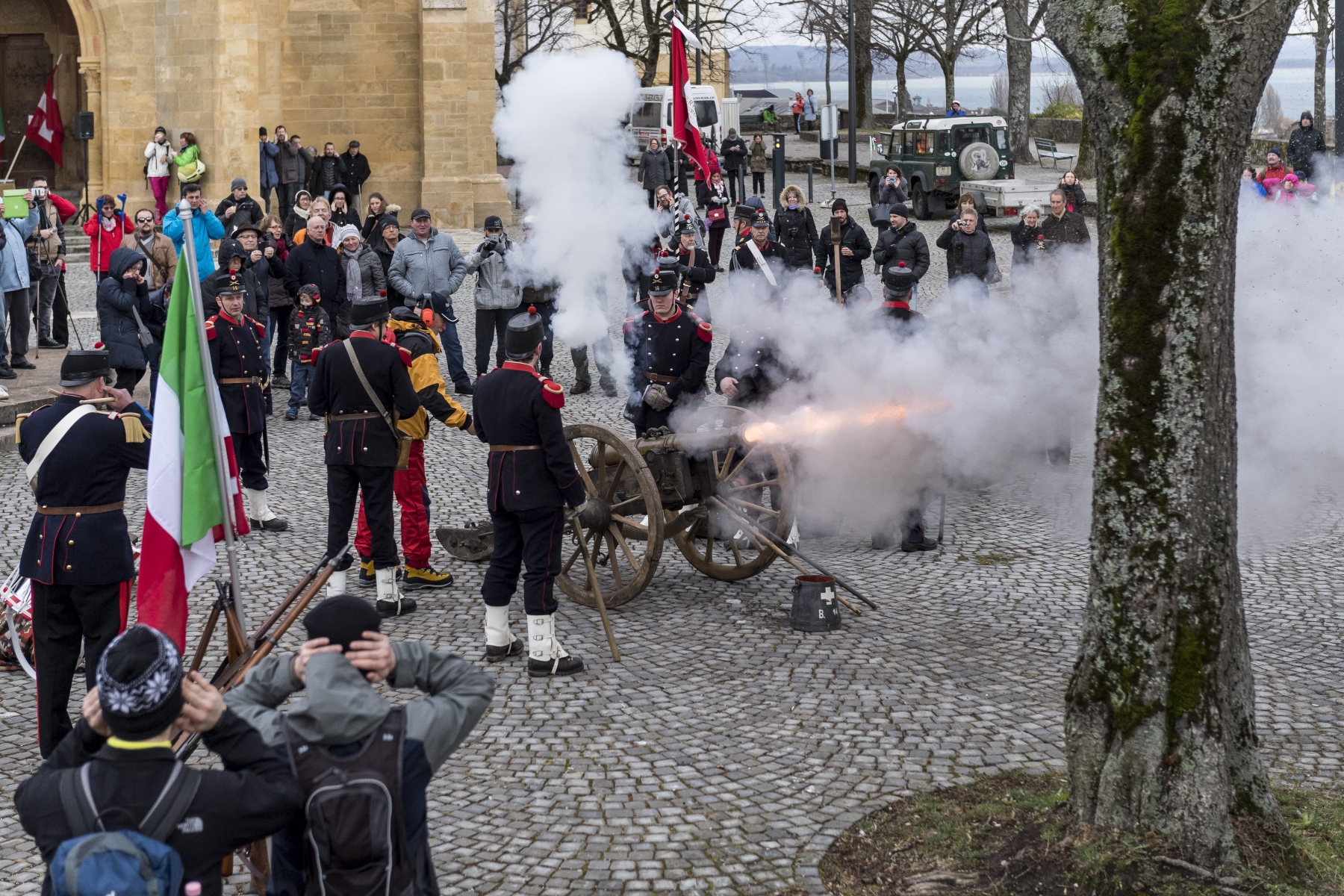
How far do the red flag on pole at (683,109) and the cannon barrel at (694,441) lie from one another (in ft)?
27.6

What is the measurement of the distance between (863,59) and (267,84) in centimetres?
2126

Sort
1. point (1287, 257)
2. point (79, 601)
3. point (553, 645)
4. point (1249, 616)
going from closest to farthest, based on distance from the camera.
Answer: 1. point (79, 601)
2. point (553, 645)
3. point (1249, 616)
4. point (1287, 257)

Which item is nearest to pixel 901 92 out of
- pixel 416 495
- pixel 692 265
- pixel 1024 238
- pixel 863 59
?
pixel 863 59

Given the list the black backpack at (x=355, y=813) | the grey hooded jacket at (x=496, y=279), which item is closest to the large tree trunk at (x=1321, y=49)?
the grey hooded jacket at (x=496, y=279)

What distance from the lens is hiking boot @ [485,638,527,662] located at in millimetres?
7164

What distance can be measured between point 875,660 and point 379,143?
2224 centimetres

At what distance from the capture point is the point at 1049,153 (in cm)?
3753

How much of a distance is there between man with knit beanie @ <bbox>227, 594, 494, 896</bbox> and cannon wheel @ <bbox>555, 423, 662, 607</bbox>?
385cm

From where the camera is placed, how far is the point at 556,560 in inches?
283

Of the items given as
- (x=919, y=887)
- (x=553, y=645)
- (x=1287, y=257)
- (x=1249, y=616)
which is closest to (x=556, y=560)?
(x=553, y=645)

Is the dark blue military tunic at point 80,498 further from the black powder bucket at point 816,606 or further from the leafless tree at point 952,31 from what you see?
the leafless tree at point 952,31

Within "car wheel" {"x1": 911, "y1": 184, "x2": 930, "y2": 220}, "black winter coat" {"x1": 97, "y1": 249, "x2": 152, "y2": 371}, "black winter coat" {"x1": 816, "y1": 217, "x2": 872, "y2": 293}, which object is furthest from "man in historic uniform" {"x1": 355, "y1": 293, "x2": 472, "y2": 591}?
"car wheel" {"x1": 911, "y1": 184, "x2": 930, "y2": 220}

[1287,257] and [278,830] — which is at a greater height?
[1287,257]

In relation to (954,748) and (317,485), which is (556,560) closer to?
(954,748)
